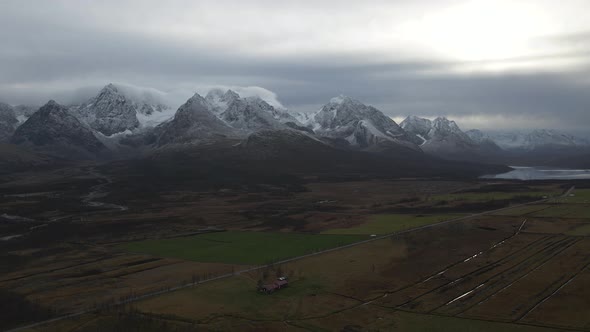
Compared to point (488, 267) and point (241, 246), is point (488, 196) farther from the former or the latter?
point (488, 267)

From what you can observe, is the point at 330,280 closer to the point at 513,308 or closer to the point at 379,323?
the point at 379,323

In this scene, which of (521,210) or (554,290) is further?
(521,210)

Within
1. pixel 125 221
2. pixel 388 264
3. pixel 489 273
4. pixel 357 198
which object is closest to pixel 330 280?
pixel 388 264

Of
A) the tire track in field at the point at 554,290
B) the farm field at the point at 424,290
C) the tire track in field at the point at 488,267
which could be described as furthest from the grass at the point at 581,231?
the tire track in field at the point at 554,290

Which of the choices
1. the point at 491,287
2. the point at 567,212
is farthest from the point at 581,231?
the point at 491,287

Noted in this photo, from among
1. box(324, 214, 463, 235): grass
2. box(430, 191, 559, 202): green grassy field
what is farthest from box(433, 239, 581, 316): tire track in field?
box(430, 191, 559, 202): green grassy field

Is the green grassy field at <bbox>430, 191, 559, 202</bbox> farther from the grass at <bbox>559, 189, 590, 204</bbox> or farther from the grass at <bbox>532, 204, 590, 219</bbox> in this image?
the grass at <bbox>532, 204, 590, 219</bbox>
